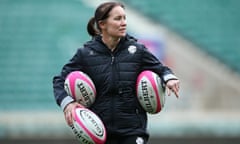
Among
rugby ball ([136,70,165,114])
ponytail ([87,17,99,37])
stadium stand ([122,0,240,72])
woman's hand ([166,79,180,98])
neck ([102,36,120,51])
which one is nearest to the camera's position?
woman's hand ([166,79,180,98])

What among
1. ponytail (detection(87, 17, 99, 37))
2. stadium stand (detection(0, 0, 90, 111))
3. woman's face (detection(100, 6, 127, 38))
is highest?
stadium stand (detection(0, 0, 90, 111))

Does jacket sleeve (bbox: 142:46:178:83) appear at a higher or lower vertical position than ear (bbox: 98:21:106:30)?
lower

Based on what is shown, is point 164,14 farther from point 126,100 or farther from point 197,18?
point 126,100

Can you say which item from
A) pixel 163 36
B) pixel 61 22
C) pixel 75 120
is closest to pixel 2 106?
pixel 61 22

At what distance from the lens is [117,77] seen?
4930 millimetres

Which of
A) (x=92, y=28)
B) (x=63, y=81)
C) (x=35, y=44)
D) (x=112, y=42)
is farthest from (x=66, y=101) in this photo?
(x=35, y=44)

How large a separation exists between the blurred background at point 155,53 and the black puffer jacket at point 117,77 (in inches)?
226

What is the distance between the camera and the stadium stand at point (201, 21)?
1252 centimetres

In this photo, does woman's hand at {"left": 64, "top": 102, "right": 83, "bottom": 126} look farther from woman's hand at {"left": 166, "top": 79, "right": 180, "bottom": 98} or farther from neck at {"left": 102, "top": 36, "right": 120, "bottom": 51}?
woman's hand at {"left": 166, "top": 79, "right": 180, "bottom": 98}

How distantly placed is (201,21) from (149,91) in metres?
7.83

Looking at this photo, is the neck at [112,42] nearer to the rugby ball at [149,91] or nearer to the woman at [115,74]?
the woman at [115,74]

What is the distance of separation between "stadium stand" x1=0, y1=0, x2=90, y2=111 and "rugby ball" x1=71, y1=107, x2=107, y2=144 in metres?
6.60

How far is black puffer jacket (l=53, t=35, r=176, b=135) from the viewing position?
194 inches

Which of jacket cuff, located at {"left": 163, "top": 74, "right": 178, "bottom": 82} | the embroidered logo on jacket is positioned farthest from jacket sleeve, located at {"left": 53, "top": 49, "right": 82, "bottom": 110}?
jacket cuff, located at {"left": 163, "top": 74, "right": 178, "bottom": 82}
